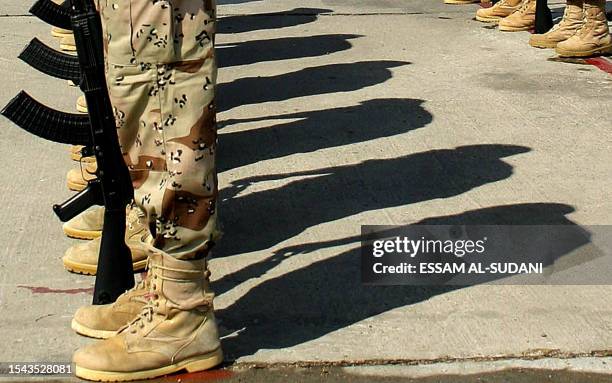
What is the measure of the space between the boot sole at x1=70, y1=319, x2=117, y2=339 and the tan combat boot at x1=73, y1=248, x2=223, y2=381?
225 mm

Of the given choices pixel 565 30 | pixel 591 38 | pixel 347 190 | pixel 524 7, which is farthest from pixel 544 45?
pixel 347 190

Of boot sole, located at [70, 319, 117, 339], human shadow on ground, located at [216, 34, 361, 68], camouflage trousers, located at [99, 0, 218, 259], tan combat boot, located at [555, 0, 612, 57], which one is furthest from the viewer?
human shadow on ground, located at [216, 34, 361, 68]

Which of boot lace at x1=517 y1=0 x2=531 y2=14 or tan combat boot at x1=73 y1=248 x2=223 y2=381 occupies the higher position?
tan combat boot at x1=73 y1=248 x2=223 y2=381

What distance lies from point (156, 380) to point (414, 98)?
12.2 ft

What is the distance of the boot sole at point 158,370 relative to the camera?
147 inches

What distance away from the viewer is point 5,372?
3.85 metres

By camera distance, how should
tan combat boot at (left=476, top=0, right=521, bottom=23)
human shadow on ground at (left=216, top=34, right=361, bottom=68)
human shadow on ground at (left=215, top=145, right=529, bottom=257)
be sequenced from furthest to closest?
1. tan combat boot at (left=476, top=0, right=521, bottom=23)
2. human shadow on ground at (left=216, top=34, right=361, bottom=68)
3. human shadow on ground at (left=215, top=145, right=529, bottom=257)

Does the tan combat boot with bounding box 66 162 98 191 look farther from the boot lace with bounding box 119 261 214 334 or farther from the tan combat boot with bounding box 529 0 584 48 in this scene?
the tan combat boot with bounding box 529 0 584 48

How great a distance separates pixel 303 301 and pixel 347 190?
4.22 feet

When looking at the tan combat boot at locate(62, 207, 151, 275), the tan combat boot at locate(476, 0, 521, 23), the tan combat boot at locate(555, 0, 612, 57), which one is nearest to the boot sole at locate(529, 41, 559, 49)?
the tan combat boot at locate(555, 0, 612, 57)

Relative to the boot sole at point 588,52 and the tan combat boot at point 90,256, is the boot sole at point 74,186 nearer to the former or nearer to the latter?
the tan combat boot at point 90,256

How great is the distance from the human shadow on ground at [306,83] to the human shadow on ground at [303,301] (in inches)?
101

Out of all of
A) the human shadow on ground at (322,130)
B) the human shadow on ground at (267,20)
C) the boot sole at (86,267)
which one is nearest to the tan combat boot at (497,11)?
the human shadow on ground at (267,20)

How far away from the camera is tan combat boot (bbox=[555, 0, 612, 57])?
25.7 feet
